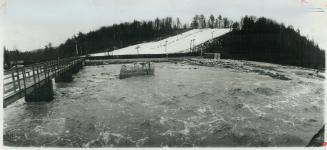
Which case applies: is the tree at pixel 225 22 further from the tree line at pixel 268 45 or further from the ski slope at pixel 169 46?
the tree line at pixel 268 45

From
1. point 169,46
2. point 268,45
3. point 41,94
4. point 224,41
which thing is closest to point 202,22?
point 169,46

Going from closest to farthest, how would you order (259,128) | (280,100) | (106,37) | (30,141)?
1. (30,141)
2. (259,128)
3. (280,100)
4. (106,37)

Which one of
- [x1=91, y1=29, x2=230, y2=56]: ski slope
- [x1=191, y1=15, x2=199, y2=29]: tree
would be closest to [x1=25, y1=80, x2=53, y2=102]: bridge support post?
[x1=91, y1=29, x2=230, y2=56]: ski slope

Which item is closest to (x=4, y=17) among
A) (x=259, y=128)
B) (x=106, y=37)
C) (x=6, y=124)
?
(x=6, y=124)

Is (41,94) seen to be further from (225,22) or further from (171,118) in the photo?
(225,22)

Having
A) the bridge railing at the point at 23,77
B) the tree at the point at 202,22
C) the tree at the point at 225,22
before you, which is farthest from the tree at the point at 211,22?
the bridge railing at the point at 23,77

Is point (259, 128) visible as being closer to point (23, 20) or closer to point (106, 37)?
point (23, 20)
